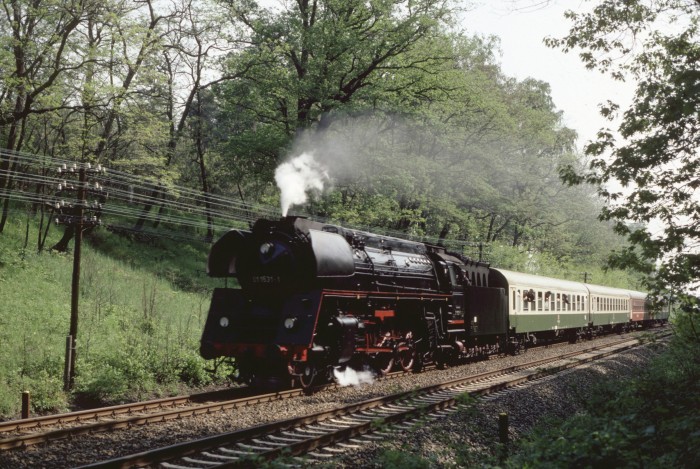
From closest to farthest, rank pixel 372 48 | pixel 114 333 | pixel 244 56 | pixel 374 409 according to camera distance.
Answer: pixel 374 409 < pixel 114 333 < pixel 372 48 < pixel 244 56

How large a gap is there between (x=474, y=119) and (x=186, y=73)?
55.2 ft

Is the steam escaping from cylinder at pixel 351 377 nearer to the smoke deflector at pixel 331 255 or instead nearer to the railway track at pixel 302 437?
the railway track at pixel 302 437

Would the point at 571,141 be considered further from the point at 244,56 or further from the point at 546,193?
the point at 244,56

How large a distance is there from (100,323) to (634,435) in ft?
50.8

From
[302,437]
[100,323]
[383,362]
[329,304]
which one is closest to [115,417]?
[302,437]

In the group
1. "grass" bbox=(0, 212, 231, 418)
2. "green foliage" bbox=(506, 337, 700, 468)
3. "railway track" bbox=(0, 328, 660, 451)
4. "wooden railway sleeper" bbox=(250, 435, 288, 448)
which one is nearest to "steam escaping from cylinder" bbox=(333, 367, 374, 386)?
"railway track" bbox=(0, 328, 660, 451)

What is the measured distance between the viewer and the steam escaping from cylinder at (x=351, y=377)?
1416 cm

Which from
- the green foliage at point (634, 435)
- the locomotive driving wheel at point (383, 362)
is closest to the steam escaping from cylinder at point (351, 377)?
the locomotive driving wheel at point (383, 362)

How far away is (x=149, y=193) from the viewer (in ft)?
119

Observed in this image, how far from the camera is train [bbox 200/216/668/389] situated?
1229 cm

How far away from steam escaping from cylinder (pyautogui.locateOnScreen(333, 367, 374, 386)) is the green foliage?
4987 mm

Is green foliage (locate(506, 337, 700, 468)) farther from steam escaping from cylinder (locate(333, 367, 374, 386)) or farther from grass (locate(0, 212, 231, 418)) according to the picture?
grass (locate(0, 212, 231, 418))

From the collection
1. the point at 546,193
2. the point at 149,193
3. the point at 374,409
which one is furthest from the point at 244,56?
the point at 546,193

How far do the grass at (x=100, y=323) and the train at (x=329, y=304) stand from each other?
2258mm
